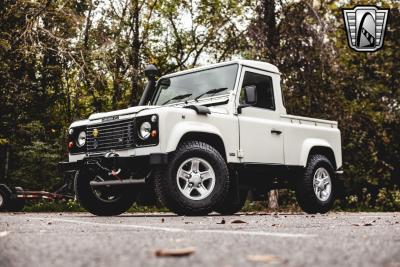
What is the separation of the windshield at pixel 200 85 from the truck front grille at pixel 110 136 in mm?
1366

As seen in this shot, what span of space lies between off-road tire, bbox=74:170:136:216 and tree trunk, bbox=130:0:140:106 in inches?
222

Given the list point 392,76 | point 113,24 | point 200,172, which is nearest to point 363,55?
point 392,76

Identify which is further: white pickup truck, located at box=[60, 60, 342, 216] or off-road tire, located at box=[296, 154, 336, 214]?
off-road tire, located at box=[296, 154, 336, 214]

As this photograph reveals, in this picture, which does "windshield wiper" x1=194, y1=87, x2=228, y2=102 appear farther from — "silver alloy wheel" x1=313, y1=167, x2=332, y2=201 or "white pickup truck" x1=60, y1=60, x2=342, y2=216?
"silver alloy wheel" x1=313, y1=167, x2=332, y2=201

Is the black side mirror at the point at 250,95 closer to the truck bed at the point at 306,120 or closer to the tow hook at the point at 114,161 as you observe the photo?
the truck bed at the point at 306,120

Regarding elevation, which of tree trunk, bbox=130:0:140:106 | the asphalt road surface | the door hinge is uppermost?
tree trunk, bbox=130:0:140:106

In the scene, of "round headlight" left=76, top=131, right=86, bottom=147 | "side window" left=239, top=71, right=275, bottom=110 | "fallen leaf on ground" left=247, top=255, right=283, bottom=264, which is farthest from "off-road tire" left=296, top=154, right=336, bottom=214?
"fallen leaf on ground" left=247, top=255, right=283, bottom=264

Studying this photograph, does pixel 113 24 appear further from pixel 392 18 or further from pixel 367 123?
pixel 392 18

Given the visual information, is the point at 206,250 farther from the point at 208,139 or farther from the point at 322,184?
the point at 322,184

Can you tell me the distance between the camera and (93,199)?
9031 mm

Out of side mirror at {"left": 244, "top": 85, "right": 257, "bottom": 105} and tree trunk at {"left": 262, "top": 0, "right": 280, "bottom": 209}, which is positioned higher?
tree trunk at {"left": 262, "top": 0, "right": 280, "bottom": 209}

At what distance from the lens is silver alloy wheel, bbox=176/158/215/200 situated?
25.6ft

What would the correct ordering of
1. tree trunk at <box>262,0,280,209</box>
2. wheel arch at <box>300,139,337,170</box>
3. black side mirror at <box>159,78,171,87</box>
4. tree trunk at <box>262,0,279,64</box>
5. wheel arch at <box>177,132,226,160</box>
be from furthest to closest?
1. tree trunk at <box>262,0,279,64</box>
2. tree trunk at <box>262,0,280,209</box>
3. black side mirror at <box>159,78,171,87</box>
4. wheel arch at <box>300,139,337,170</box>
5. wheel arch at <box>177,132,226,160</box>

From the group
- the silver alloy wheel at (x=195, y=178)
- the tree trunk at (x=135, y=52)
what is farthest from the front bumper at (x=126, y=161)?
the tree trunk at (x=135, y=52)
